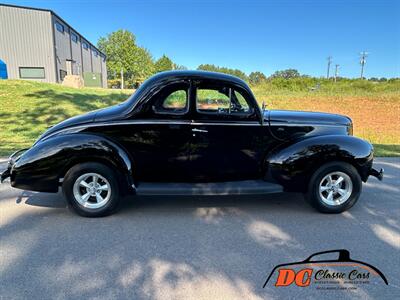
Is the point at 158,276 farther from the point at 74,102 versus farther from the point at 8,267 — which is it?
the point at 74,102

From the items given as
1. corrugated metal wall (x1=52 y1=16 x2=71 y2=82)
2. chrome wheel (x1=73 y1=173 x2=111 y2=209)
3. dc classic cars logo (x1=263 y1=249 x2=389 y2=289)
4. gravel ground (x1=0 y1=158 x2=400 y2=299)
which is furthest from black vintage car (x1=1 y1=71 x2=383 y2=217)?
corrugated metal wall (x1=52 y1=16 x2=71 y2=82)

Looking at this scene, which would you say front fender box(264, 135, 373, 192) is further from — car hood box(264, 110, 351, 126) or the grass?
the grass

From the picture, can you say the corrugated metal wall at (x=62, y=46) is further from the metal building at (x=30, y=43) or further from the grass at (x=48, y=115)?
the grass at (x=48, y=115)

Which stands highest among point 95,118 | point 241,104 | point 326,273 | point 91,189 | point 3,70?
point 3,70

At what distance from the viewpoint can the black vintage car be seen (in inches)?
156

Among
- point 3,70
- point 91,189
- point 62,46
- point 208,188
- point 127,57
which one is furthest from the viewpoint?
point 127,57

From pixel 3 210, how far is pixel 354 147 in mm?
4847

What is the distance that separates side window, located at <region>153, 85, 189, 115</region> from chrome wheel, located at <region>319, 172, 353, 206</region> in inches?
84.4

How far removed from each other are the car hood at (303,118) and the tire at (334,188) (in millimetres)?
730

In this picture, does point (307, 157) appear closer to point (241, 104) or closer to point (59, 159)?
point (241, 104)

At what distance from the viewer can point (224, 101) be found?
14.2 ft

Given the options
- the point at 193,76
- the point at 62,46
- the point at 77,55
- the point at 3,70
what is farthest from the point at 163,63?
the point at 193,76

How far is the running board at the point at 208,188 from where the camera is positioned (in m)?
4.06

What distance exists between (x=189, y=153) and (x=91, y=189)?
53.2 inches
